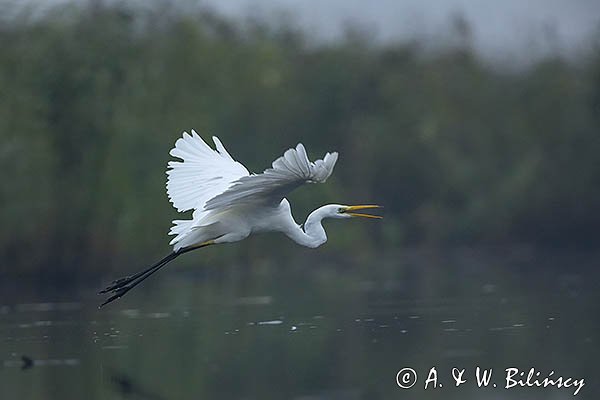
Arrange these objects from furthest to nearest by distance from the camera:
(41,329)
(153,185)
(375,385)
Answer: (153,185) → (41,329) → (375,385)

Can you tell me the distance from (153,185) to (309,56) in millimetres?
11832

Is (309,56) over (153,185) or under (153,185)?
over

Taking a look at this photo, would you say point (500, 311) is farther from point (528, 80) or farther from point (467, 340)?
point (528, 80)

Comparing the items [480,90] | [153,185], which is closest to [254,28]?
[480,90]

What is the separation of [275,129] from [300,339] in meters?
18.9

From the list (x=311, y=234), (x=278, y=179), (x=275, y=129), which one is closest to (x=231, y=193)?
(x=278, y=179)

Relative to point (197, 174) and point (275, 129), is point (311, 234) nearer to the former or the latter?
point (197, 174)

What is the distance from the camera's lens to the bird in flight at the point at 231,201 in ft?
28.7

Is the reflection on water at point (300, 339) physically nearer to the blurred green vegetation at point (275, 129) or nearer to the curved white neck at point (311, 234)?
the curved white neck at point (311, 234)

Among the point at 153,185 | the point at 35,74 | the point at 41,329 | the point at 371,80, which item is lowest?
the point at 41,329

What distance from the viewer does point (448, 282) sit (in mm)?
17203

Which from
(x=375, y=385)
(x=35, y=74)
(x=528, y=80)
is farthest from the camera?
(x=528, y=80)

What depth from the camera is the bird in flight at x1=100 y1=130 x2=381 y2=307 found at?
8742 millimetres

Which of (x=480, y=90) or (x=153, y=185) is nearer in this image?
(x=153, y=185)
